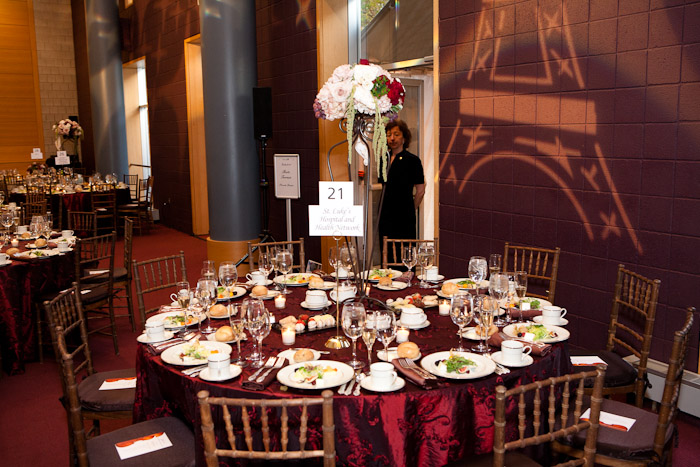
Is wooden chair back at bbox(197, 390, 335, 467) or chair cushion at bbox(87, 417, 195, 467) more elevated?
wooden chair back at bbox(197, 390, 335, 467)

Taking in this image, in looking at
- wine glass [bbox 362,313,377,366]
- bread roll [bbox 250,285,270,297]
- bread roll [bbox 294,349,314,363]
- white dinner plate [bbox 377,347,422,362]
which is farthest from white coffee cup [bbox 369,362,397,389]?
bread roll [bbox 250,285,270,297]

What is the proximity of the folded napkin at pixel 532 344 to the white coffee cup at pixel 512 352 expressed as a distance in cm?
10

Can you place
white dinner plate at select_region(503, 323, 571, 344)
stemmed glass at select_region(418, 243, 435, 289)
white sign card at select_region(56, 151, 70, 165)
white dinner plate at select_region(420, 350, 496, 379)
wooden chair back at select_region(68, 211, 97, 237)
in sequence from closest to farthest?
white dinner plate at select_region(420, 350, 496, 379) → white dinner plate at select_region(503, 323, 571, 344) → stemmed glass at select_region(418, 243, 435, 289) → wooden chair back at select_region(68, 211, 97, 237) → white sign card at select_region(56, 151, 70, 165)

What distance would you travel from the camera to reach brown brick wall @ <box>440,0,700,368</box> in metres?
3.59

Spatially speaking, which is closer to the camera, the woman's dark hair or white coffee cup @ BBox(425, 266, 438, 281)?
white coffee cup @ BBox(425, 266, 438, 281)

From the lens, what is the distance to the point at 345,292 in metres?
3.24

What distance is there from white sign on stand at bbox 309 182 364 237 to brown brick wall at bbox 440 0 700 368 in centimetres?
205

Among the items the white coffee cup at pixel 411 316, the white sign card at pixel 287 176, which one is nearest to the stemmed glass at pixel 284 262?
the white coffee cup at pixel 411 316

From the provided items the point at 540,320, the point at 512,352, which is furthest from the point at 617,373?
the point at 512,352

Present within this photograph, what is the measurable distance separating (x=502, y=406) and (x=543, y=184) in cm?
288

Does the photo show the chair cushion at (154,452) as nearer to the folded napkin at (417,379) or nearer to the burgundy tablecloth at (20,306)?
the folded napkin at (417,379)

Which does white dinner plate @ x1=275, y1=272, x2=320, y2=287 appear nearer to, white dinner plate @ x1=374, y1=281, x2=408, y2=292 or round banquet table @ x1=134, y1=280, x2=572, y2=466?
white dinner plate @ x1=374, y1=281, x2=408, y2=292

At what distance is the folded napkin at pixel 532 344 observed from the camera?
2457 mm

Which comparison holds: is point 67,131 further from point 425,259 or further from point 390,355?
point 390,355
